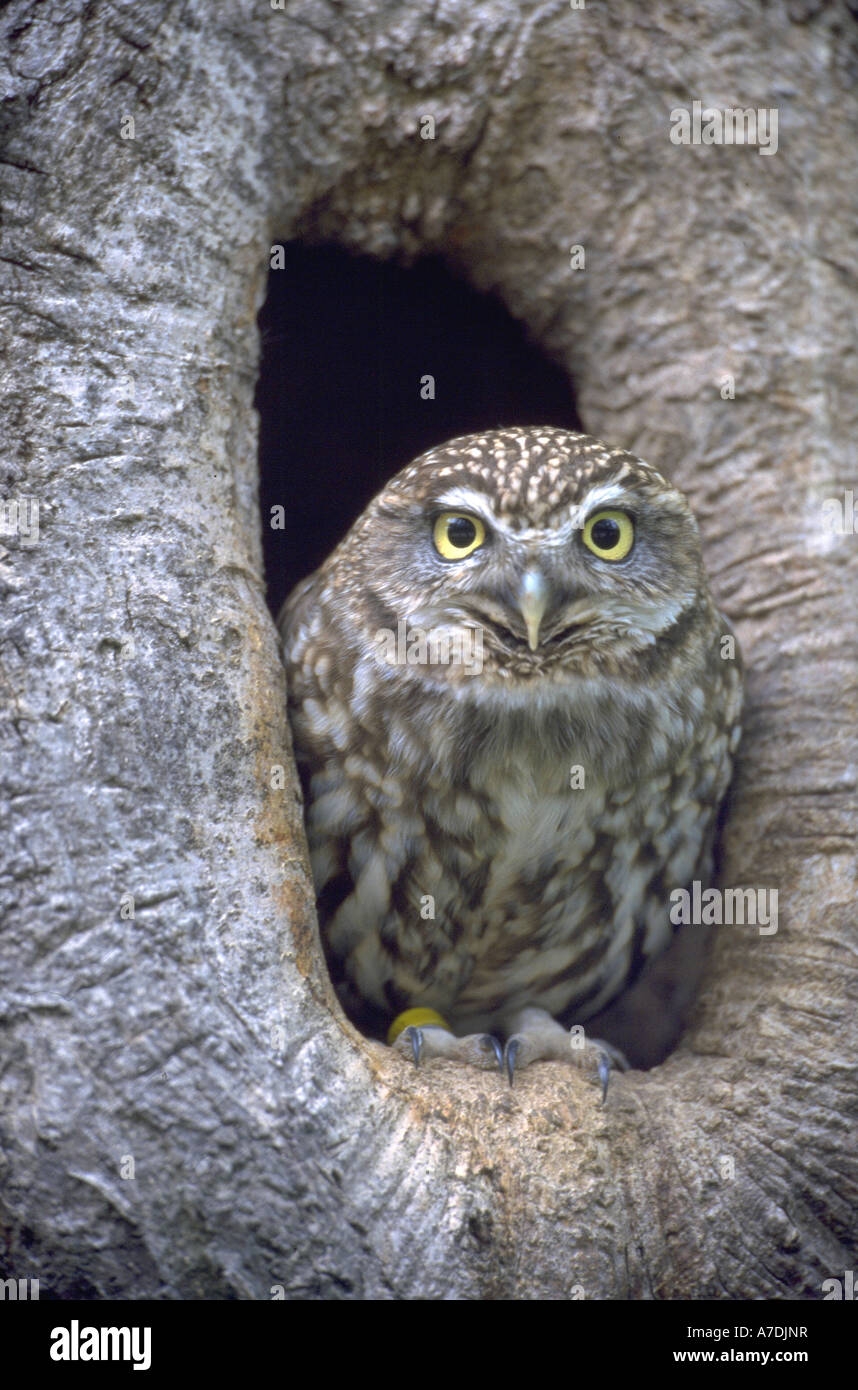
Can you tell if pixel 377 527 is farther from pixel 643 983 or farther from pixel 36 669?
pixel 643 983

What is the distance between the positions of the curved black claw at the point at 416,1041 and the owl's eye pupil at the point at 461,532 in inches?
48.7

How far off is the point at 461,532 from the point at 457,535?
0.01 m

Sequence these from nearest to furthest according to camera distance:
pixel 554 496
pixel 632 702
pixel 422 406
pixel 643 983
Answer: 1. pixel 554 496
2. pixel 632 702
3. pixel 643 983
4. pixel 422 406

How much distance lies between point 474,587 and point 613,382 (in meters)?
1.37

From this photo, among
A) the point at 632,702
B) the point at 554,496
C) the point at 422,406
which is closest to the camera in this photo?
the point at 554,496

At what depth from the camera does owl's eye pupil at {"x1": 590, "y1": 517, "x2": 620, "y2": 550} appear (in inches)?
118

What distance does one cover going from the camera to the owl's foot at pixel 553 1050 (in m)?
3.06

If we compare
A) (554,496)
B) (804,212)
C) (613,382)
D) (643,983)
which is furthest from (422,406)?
(643,983)

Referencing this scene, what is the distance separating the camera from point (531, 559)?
2.82m

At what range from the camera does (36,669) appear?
8.74ft

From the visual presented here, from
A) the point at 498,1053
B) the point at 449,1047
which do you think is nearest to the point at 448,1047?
the point at 449,1047

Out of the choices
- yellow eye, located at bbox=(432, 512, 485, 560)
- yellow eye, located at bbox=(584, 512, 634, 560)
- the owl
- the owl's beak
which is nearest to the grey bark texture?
the owl
